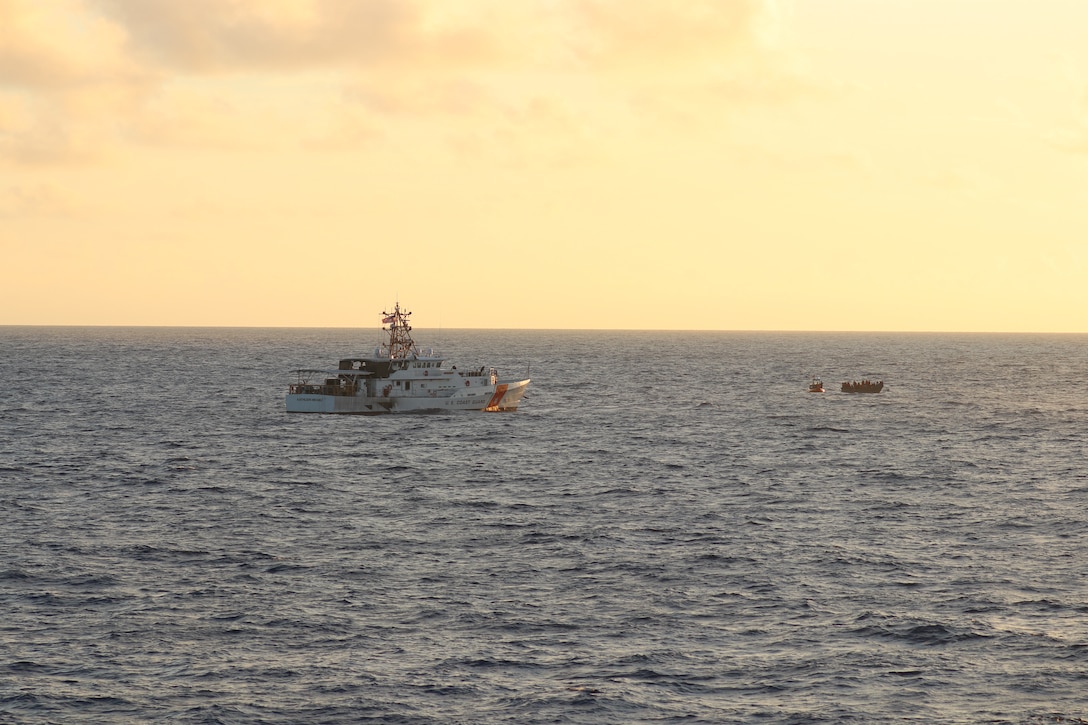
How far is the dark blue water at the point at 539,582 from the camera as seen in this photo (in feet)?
111

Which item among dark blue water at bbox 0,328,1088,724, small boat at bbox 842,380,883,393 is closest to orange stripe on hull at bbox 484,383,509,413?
dark blue water at bbox 0,328,1088,724

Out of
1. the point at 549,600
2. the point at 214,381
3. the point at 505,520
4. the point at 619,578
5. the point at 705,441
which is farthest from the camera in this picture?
the point at 214,381

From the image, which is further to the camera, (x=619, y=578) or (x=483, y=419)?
(x=483, y=419)

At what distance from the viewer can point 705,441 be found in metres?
103

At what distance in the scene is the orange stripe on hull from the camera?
124250mm

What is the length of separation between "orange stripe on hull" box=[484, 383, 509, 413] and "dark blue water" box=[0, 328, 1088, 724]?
84.3 feet

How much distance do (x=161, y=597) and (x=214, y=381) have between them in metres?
150

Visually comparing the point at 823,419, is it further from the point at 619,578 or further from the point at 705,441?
the point at 619,578

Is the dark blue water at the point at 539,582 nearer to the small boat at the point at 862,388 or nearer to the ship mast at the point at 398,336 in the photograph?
the ship mast at the point at 398,336

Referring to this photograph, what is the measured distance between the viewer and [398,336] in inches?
4606

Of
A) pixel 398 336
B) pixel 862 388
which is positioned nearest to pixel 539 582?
pixel 398 336

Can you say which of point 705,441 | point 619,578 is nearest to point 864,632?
point 619,578

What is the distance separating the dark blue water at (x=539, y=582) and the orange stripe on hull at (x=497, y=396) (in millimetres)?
25691

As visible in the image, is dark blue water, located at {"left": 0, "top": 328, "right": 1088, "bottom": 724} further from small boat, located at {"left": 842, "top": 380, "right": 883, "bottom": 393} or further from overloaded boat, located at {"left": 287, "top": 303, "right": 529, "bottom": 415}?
small boat, located at {"left": 842, "top": 380, "right": 883, "bottom": 393}
